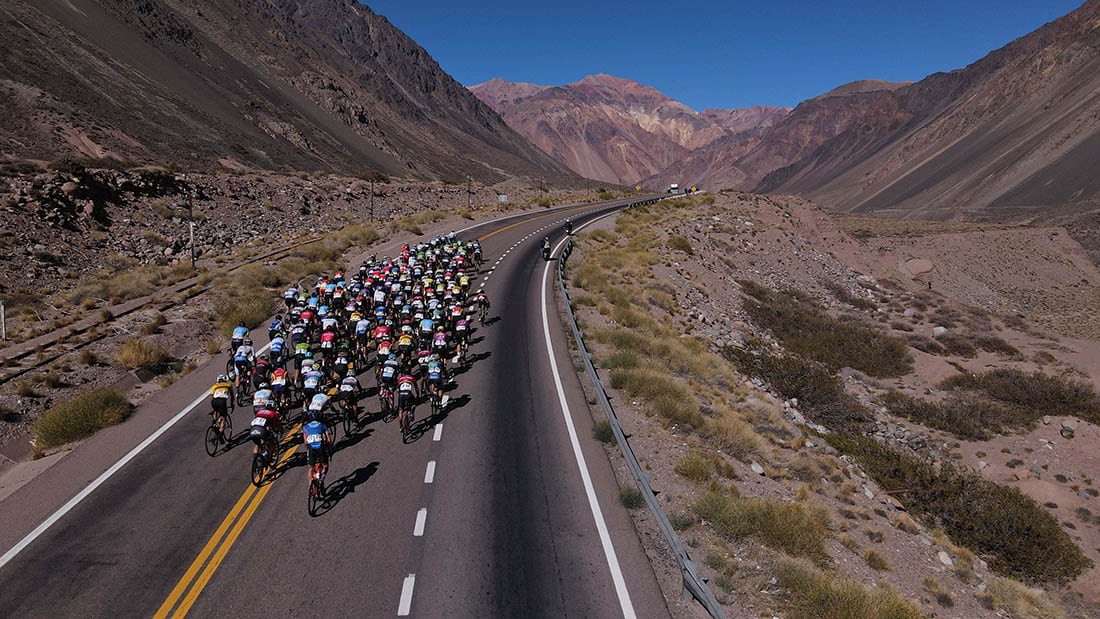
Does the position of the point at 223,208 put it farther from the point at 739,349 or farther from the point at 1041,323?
the point at 1041,323

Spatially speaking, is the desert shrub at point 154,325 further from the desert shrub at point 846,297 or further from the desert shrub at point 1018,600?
the desert shrub at point 846,297

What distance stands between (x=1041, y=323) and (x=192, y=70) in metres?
129

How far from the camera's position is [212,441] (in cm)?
1411

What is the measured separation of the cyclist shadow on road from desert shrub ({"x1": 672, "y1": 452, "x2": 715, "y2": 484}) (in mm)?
6867

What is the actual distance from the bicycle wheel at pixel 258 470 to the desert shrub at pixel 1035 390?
30.9m

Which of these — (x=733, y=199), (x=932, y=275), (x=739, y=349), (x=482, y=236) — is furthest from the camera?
(x=733, y=199)

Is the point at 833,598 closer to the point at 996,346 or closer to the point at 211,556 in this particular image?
the point at 211,556

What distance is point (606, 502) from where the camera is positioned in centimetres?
1195

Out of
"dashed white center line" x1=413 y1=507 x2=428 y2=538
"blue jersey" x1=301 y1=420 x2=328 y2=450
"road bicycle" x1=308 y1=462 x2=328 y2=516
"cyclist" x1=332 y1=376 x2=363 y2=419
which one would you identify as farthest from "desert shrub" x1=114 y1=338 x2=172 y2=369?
"dashed white center line" x1=413 y1=507 x2=428 y2=538

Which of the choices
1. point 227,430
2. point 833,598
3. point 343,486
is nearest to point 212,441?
point 227,430

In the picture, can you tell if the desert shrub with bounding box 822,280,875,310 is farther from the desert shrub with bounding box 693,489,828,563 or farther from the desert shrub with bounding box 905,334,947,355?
the desert shrub with bounding box 693,489,828,563

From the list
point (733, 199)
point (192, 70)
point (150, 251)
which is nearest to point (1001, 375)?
point (733, 199)

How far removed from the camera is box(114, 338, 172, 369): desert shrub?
1934 centimetres

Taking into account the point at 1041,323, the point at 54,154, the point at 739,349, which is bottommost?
the point at 1041,323
